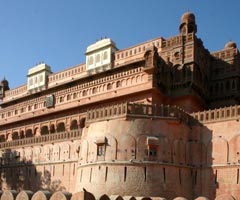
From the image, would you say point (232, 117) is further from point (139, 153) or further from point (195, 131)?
point (139, 153)

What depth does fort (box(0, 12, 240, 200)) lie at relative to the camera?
2361 cm

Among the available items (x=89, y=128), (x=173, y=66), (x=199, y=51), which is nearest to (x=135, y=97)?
(x=173, y=66)

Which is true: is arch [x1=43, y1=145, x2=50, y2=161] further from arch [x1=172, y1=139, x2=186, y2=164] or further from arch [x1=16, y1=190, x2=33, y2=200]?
arch [x1=16, y1=190, x2=33, y2=200]

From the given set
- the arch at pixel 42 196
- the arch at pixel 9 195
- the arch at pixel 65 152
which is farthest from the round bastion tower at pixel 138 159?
the arch at pixel 65 152

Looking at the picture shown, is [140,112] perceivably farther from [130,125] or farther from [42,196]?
[42,196]

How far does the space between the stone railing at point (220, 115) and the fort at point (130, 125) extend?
64 millimetres

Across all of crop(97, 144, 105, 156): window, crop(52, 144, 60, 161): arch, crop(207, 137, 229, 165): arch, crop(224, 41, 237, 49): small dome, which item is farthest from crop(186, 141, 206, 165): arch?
crop(224, 41, 237, 49): small dome

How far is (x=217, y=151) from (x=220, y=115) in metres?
2.26

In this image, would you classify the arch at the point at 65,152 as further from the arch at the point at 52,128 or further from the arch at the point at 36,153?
the arch at the point at 52,128

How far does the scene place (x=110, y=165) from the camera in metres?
24.1

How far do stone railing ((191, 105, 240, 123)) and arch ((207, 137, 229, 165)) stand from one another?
1.31 meters

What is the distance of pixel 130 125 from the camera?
24469mm

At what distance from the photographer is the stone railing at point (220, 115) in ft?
78.4

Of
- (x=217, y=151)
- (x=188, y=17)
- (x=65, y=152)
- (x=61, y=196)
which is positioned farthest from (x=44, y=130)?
(x=61, y=196)
